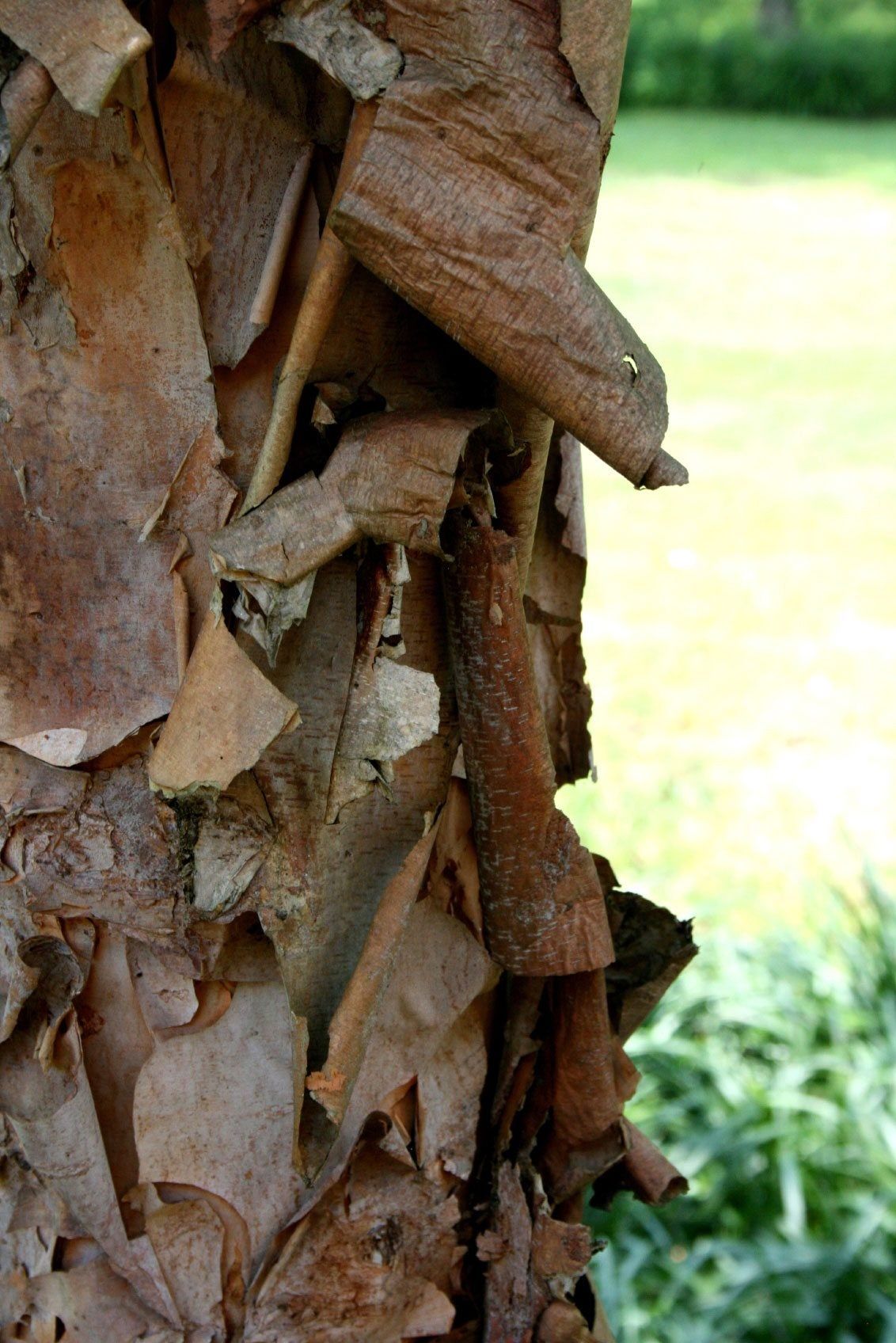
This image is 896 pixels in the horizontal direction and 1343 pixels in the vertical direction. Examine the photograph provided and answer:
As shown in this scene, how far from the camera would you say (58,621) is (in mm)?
946

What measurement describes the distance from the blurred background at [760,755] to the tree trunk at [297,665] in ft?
3.73

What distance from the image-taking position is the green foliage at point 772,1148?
6.81ft

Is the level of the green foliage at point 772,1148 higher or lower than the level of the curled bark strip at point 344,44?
lower

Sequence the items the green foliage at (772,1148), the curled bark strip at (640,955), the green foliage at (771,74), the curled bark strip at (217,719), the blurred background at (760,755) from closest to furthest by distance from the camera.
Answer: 1. the curled bark strip at (217,719)
2. the curled bark strip at (640,955)
3. the green foliage at (772,1148)
4. the blurred background at (760,755)
5. the green foliage at (771,74)

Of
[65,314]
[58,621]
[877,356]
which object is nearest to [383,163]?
[65,314]

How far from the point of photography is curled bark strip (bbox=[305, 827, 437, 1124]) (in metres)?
0.93

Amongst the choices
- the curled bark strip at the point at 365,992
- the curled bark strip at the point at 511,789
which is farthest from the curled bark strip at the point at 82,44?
the curled bark strip at the point at 365,992

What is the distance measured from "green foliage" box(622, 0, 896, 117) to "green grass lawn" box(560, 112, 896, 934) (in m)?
3.20

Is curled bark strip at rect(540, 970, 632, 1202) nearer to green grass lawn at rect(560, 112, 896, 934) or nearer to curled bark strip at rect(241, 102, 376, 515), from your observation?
curled bark strip at rect(241, 102, 376, 515)

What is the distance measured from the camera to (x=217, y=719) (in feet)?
2.87

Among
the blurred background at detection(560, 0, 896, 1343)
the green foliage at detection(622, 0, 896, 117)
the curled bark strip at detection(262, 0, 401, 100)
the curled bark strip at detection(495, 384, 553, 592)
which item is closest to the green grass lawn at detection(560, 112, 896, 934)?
the blurred background at detection(560, 0, 896, 1343)

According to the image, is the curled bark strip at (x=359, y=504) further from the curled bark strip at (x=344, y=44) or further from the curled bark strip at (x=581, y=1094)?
the curled bark strip at (x=581, y=1094)

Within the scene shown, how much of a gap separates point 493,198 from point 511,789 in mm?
422

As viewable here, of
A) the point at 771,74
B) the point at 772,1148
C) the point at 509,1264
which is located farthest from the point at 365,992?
the point at 771,74
